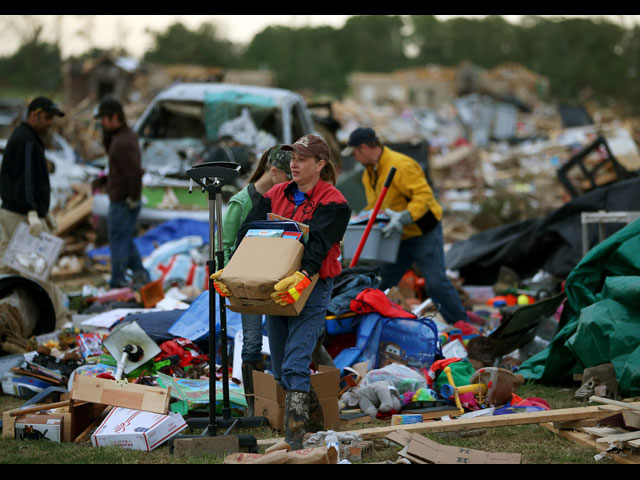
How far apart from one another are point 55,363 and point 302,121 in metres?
6.78

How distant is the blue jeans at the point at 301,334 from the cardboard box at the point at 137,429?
0.77m

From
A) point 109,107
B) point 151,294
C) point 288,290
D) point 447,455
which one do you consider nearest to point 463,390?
point 447,455

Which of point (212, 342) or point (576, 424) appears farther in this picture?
point (576, 424)

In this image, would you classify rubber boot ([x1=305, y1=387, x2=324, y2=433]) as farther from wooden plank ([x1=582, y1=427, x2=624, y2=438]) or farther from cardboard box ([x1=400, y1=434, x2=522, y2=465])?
wooden plank ([x1=582, y1=427, x2=624, y2=438])

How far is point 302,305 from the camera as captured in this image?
4.43 m

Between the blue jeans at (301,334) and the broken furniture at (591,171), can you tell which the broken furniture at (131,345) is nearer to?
the blue jeans at (301,334)

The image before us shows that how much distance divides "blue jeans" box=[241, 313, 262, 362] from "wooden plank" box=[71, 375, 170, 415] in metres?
0.66

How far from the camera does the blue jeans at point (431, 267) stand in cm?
738

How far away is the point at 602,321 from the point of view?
5.86m

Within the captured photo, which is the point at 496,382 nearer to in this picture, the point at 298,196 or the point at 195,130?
the point at 298,196

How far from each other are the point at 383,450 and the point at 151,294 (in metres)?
4.07

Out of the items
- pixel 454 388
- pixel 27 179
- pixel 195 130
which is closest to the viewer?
pixel 454 388

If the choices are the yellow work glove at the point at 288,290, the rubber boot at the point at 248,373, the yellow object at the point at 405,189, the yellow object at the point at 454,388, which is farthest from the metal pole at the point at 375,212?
the yellow work glove at the point at 288,290

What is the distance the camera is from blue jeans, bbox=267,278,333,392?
4551mm
